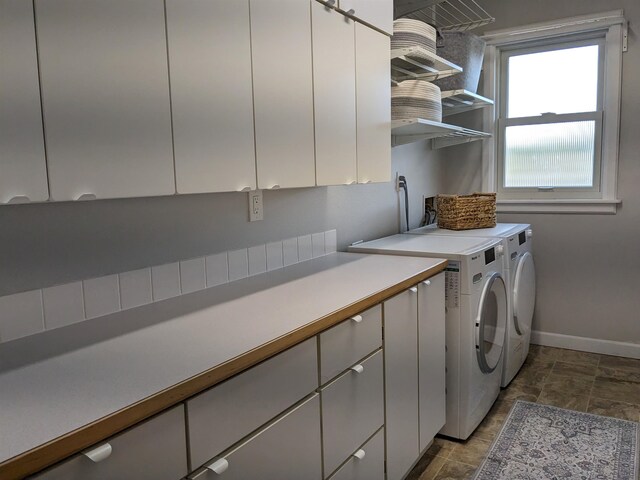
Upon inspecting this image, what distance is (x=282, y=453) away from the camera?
1.28 metres

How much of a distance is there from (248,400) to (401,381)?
0.91 meters

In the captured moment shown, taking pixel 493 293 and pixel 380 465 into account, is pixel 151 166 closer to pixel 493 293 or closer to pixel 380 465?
pixel 380 465

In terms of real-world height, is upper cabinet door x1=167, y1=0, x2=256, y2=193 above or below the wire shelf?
below

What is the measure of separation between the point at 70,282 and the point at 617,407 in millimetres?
2742

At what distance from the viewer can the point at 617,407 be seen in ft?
8.95

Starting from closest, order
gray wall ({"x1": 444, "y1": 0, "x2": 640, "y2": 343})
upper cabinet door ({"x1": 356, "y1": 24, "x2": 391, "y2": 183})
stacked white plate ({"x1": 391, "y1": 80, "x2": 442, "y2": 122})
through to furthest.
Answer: upper cabinet door ({"x1": 356, "y1": 24, "x2": 391, "y2": 183}) → stacked white plate ({"x1": 391, "y1": 80, "x2": 442, "y2": 122}) → gray wall ({"x1": 444, "y1": 0, "x2": 640, "y2": 343})

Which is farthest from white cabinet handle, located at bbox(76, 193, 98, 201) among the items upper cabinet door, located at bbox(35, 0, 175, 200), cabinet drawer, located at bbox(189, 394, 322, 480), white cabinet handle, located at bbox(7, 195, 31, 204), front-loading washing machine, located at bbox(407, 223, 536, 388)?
front-loading washing machine, located at bbox(407, 223, 536, 388)

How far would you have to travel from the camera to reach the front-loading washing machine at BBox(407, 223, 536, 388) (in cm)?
284

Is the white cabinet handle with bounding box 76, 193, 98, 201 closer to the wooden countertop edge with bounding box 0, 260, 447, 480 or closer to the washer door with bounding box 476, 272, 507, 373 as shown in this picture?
the wooden countertop edge with bounding box 0, 260, 447, 480

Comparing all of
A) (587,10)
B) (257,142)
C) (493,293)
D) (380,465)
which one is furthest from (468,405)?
(587,10)

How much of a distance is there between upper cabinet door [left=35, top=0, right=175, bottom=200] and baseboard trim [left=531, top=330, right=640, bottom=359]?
322 centimetres

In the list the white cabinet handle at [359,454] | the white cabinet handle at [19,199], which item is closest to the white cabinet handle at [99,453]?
the white cabinet handle at [19,199]

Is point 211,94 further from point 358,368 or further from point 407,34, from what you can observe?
point 407,34

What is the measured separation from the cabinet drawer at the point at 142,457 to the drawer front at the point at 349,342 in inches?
20.7
